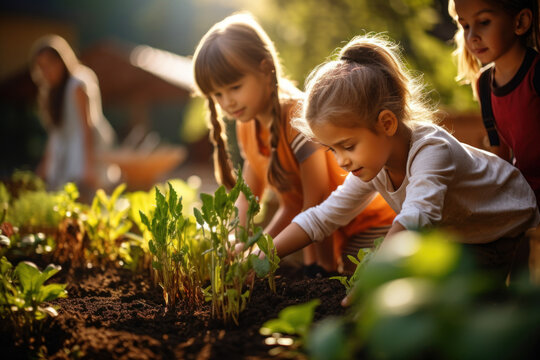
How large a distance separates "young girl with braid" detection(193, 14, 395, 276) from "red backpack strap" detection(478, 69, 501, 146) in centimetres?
67

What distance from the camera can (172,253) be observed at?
1.92m

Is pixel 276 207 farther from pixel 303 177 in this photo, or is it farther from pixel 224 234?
pixel 224 234

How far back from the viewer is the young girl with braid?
2.55 metres

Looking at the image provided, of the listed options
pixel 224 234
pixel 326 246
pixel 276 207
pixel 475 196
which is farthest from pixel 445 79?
pixel 224 234

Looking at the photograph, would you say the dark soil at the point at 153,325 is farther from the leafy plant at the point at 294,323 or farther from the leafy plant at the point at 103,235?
the leafy plant at the point at 103,235

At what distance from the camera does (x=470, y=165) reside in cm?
182

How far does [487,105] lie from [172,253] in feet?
5.34

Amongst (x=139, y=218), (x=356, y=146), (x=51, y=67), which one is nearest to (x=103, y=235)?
(x=139, y=218)

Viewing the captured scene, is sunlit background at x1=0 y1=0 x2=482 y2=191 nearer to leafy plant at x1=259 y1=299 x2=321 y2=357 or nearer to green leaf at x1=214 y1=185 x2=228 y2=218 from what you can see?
green leaf at x1=214 y1=185 x2=228 y2=218

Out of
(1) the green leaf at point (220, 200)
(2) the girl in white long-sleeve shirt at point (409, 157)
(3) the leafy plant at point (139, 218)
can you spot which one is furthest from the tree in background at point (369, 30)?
(1) the green leaf at point (220, 200)

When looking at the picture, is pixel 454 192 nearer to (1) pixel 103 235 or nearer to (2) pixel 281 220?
(2) pixel 281 220

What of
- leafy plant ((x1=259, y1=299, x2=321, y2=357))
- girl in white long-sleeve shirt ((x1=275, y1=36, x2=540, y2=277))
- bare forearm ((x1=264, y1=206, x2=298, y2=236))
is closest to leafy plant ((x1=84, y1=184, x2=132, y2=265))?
bare forearm ((x1=264, y1=206, x2=298, y2=236))

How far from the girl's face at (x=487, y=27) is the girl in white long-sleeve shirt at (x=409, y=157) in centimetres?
41

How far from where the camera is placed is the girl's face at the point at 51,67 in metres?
5.11
